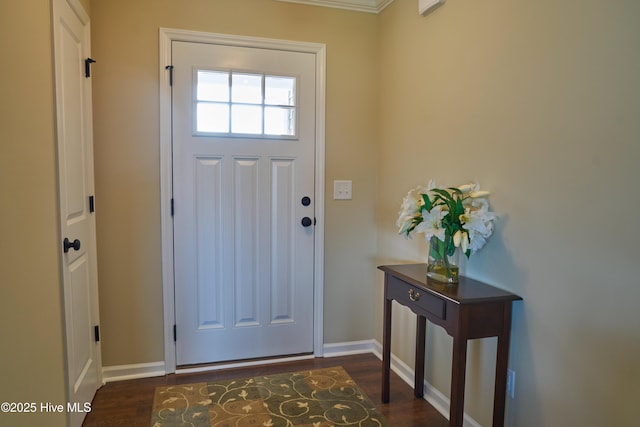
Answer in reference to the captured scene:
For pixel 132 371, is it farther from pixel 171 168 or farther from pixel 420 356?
pixel 420 356

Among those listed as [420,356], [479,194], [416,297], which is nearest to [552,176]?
[479,194]

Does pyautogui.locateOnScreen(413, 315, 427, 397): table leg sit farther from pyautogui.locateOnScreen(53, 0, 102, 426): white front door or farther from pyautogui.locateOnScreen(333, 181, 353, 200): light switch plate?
pyautogui.locateOnScreen(53, 0, 102, 426): white front door

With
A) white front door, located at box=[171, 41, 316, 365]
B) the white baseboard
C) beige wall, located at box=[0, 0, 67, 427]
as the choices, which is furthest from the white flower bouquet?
the white baseboard

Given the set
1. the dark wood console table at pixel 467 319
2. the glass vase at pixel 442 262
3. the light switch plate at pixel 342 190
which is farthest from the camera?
the light switch plate at pixel 342 190

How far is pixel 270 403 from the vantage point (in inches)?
88.0

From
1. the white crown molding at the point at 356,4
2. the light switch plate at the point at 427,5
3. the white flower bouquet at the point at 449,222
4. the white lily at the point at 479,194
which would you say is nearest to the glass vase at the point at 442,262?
the white flower bouquet at the point at 449,222

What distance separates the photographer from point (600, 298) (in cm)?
132

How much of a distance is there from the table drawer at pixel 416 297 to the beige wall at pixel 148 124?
0.82 meters

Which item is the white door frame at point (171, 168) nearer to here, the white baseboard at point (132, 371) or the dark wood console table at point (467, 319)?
the white baseboard at point (132, 371)

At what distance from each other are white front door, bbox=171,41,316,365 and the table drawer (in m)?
0.85

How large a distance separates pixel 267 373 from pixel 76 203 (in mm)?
1528

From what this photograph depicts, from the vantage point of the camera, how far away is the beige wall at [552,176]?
125cm

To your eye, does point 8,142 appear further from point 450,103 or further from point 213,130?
point 450,103

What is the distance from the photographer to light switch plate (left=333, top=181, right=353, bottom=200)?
9.38ft
